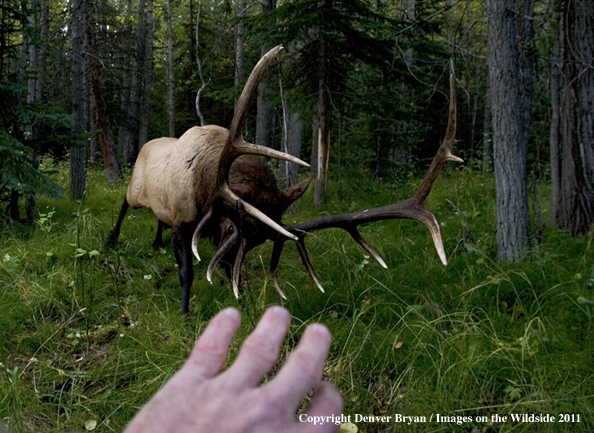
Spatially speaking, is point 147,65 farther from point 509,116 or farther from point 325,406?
point 325,406

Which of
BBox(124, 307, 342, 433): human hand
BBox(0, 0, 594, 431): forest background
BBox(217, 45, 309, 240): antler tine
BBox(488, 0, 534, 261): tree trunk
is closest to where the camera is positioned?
BBox(124, 307, 342, 433): human hand

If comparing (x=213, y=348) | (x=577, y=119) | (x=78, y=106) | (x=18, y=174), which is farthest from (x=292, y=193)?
(x=78, y=106)

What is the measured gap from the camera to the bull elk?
3.62 meters

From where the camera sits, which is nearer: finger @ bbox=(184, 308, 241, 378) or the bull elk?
finger @ bbox=(184, 308, 241, 378)

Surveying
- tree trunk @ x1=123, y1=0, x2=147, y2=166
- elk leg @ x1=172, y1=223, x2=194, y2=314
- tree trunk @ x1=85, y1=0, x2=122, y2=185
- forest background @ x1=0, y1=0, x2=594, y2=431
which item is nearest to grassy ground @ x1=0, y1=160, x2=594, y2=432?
forest background @ x1=0, y1=0, x2=594, y2=431

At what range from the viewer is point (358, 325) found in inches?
148

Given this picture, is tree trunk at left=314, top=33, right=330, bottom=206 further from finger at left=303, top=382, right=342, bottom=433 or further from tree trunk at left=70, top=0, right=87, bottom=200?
finger at left=303, top=382, right=342, bottom=433

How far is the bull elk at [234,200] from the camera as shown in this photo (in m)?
3.62

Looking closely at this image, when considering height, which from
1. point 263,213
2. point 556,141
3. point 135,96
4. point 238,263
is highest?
point 135,96

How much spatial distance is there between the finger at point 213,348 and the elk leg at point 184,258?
3641mm

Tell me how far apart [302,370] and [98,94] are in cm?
1291

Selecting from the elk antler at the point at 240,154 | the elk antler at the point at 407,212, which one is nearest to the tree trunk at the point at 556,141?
the elk antler at the point at 407,212

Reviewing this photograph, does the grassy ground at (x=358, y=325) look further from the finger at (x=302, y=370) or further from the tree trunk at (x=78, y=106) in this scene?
the tree trunk at (x=78, y=106)

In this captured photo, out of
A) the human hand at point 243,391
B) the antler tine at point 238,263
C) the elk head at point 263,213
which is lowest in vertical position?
the antler tine at point 238,263
